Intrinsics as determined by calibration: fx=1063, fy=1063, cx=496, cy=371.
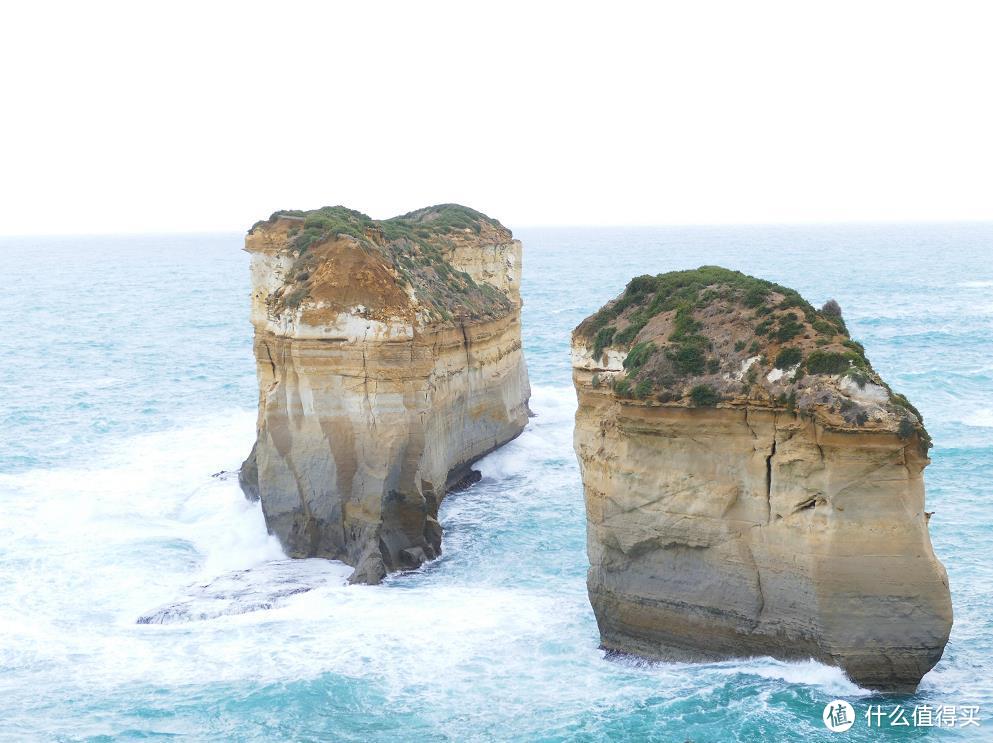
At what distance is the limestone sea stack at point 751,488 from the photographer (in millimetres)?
16859

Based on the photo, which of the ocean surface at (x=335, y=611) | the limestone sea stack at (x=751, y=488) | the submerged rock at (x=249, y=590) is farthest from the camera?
the submerged rock at (x=249, y=590)

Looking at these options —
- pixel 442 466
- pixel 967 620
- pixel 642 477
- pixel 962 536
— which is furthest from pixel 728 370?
pixel 442 466

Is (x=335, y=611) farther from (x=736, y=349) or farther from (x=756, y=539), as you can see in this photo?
(x=736, y=349)

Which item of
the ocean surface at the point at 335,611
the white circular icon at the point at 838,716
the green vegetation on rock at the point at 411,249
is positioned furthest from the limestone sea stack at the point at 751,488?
the green vegetation on rock at the point at 411,249

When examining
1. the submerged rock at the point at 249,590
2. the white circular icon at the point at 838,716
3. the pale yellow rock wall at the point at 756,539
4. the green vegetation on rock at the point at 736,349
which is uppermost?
the green vegetation on rock at the point at 736,349

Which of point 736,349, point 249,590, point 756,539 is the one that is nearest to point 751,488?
point 756,539

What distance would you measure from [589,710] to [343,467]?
10.9 m

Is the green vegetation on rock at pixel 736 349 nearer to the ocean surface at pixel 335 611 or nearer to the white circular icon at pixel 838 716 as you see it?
the white circular icon at pixel 838 716

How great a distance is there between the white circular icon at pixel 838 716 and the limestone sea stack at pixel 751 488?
0.61m

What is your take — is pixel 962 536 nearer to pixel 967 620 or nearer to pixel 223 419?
pixel 967 620

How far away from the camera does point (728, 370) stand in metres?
18.4

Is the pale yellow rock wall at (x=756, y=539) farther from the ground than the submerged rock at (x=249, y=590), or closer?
farther from the ground

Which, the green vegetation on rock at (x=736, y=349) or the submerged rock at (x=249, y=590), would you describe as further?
the submerged rock at (x=249, y=590)

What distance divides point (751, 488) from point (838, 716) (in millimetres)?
3876
